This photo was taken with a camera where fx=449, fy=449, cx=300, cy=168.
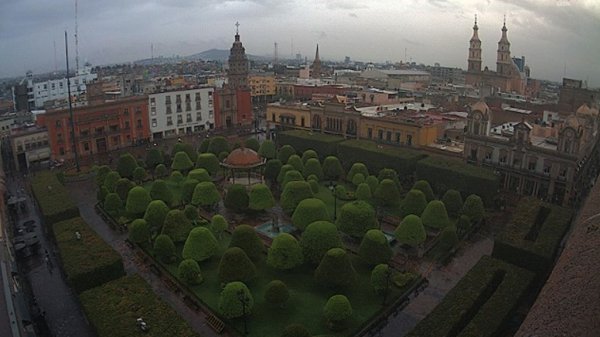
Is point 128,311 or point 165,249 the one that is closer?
point 128,311

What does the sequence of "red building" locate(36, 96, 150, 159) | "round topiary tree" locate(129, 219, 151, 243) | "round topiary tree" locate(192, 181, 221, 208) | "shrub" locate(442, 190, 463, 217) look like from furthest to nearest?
"red building" locate(36, 96, 150, 159) < "round topiary tree" locate(192, 181, 221, 208) < "shrub" locate(442, 190, 463, 217) < "round topiary tree" locate(129, 219, 151, 243)

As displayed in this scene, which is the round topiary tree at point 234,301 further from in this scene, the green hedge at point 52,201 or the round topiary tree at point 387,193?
the round topiary tree at point 387,193

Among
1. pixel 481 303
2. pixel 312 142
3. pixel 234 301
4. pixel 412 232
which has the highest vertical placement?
pixel 312 142

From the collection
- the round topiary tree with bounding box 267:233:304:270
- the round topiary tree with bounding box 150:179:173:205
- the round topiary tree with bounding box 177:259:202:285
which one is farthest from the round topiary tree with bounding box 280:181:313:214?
the round topiary tree with bounding box 177:259:202:285

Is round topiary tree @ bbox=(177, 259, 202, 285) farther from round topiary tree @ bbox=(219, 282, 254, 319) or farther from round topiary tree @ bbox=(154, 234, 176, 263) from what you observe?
round topiary tree @ bbox=(219, 282, 254, 319)

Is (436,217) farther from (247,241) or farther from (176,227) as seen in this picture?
(176,227)

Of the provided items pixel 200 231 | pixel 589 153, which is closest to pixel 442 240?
pixel 200 231

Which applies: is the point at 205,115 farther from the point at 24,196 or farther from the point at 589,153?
the point at 589,153

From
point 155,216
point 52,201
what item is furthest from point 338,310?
point 52,201
